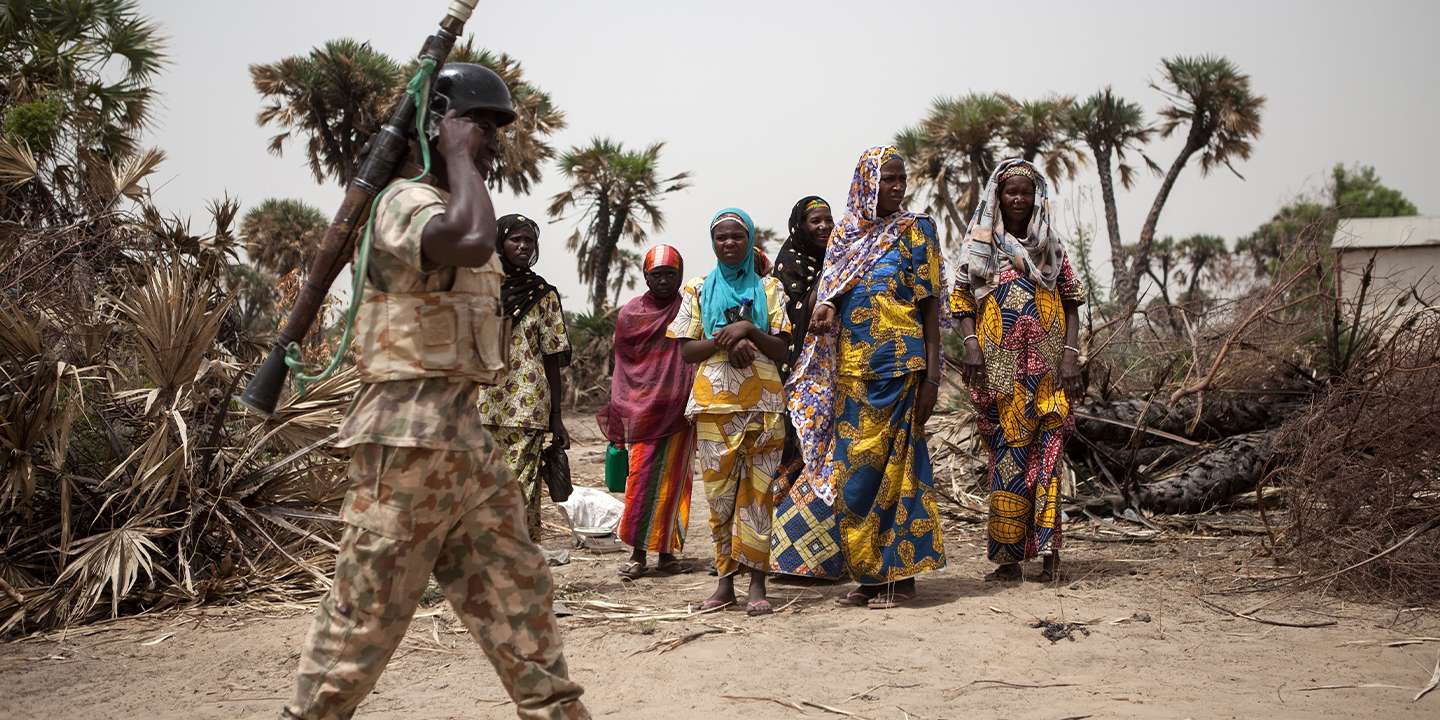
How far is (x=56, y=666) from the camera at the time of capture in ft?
12.2

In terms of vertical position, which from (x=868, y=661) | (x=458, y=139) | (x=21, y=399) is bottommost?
(x=868, y=661)

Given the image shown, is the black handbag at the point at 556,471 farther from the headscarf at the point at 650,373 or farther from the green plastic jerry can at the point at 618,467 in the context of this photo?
the green plastic jerry can at the point at 618,467

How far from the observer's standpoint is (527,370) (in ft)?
17.1

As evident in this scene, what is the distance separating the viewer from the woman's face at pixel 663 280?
5.59 metres

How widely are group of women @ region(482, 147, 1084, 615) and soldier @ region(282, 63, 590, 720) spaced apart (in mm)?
2213

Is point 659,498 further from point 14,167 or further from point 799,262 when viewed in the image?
point 14,167

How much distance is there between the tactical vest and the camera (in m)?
2.14

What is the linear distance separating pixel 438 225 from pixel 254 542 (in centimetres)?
356

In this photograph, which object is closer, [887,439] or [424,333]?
[424,333]

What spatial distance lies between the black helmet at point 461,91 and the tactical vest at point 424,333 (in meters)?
0.26

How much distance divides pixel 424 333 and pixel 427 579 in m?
0.58

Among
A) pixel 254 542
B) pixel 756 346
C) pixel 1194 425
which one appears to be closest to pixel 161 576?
pixel 254 542

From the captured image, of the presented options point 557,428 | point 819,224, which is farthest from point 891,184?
point 557,428

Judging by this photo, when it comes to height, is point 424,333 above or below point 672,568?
above
